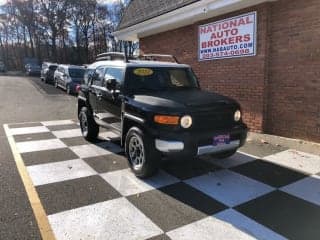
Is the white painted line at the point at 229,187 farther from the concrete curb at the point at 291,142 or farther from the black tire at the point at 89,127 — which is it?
the black tire at the point at 89,127

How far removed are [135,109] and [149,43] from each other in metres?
7.97

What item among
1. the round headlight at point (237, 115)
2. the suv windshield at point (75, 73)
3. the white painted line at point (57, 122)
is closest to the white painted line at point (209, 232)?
the round headlight at point (237, 115)

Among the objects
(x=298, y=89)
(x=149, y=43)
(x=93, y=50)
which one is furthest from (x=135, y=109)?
(x=93, y=50)

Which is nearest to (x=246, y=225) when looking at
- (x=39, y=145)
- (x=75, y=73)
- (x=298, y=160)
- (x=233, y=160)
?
Result: (x=233, y=160)

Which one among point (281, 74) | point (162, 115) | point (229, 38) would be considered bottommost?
point (162, 115)

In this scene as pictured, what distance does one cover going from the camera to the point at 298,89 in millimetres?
6980

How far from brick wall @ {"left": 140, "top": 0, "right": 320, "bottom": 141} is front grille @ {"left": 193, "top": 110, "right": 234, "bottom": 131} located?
257 centimetres

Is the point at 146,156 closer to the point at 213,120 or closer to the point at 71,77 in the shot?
the point at 213,120

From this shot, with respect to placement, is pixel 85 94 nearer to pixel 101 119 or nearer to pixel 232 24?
pixel 101 119

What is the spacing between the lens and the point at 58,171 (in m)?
5.39

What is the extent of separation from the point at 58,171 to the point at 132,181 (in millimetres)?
1308

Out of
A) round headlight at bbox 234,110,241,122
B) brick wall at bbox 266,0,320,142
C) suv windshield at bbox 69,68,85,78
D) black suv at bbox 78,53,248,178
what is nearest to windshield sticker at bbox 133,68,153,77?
black suv at bbox 78,53,248,178

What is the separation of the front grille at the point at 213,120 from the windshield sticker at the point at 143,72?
149 cm

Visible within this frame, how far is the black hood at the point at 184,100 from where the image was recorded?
4844 mm
